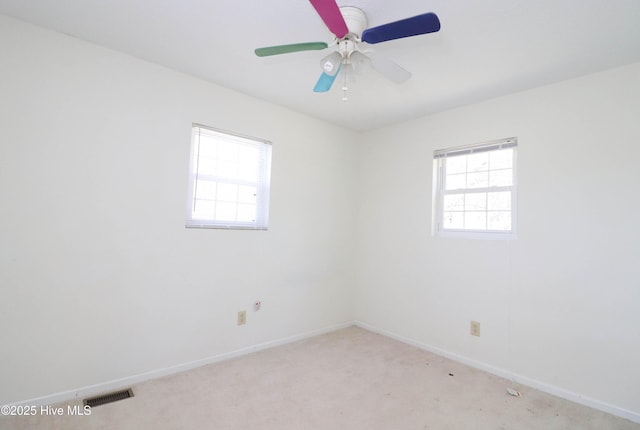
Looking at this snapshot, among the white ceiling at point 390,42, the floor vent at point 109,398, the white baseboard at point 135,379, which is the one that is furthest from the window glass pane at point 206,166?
the floor vent at point 109,398

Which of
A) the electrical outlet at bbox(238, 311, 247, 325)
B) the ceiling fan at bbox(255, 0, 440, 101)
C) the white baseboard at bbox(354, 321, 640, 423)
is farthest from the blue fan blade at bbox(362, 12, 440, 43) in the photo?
the white baseboard at bbox(354, 321, 640, 423)

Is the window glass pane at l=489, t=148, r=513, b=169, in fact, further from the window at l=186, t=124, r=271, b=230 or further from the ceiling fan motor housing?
the window at l=186, t=124, r=271, b=230

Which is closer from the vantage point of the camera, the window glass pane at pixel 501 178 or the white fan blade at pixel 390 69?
the white fan blade at pixel 390 69

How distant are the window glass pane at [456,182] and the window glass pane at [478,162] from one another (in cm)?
9

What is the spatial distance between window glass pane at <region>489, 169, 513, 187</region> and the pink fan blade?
6.57 ft

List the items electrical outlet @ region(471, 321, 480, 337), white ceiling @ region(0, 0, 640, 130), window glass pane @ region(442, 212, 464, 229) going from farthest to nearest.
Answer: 1. window glass pane @ region(442, 212, 464, 229)
2. electrical outlet @ region(471, 321, 480, 337)
3. white ceiling @ region(0, 0, 640, 130)

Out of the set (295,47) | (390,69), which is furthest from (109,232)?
(390,69)

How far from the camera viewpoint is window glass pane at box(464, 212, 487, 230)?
9.34ft

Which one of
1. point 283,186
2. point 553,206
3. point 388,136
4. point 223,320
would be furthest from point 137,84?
point 553,206

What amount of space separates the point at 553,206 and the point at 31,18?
3744mm

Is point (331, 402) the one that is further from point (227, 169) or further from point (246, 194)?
point (227, 169)

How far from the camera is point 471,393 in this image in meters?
2.27

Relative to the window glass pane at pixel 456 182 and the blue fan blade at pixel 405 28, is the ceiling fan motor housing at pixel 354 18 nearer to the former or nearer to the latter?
the blue fan blade at pixel 405 28

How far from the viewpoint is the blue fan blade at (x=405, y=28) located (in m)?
1.30
